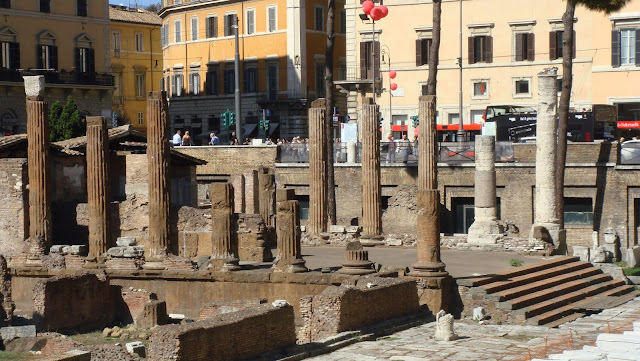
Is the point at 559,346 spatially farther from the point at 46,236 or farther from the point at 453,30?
the point at 453,30

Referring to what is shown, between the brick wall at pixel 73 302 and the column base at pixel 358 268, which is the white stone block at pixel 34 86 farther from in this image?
the column base at pixel 358 268

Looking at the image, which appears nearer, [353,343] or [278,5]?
[353,343]

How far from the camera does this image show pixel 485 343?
23.3 meters

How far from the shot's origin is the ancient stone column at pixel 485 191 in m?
33.8

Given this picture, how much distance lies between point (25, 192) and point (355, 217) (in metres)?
14.6

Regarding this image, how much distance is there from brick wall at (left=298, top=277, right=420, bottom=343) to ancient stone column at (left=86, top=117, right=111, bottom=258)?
27.8 ft

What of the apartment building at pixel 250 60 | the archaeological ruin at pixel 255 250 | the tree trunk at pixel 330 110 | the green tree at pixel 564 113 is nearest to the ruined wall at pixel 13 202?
the archaeological ruin at pixel 255 250

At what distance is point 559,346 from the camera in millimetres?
22500

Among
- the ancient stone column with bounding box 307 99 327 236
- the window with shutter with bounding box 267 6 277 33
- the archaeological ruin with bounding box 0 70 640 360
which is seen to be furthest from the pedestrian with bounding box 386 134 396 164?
the window with shutter with bounding box 267 6 277 33

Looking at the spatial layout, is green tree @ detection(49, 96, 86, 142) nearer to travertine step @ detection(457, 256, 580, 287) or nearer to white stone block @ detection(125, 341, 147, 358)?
travertine step @ detection(457, 256, 580, 287)

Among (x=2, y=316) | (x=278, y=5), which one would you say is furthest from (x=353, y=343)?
(x=278, y=5)

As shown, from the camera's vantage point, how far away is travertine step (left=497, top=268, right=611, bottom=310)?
26016 millimetres

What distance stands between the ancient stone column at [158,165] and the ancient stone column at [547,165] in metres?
9.88

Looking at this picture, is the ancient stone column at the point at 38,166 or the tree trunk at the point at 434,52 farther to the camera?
the tree trunk at the point at 434,52
